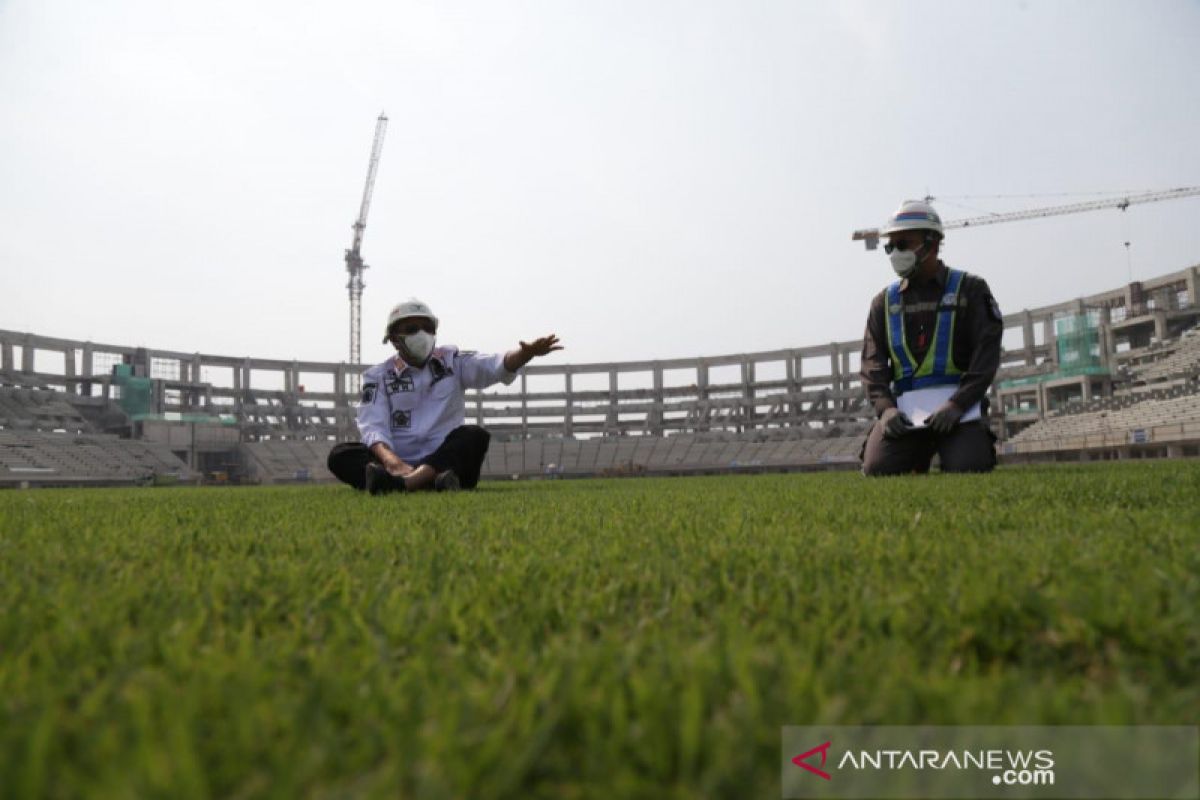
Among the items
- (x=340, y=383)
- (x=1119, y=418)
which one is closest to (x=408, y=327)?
(x=1119, y=418)

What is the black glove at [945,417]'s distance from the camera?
18.7 ft

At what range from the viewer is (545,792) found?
0.68m

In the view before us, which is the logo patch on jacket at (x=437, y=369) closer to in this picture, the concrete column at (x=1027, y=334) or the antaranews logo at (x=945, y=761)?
the antaranews logo at (x=945, y=761)

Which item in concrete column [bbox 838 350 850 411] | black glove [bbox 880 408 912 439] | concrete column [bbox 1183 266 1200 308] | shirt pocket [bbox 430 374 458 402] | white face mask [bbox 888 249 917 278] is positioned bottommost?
black glove [bbox 880 408 912 439]

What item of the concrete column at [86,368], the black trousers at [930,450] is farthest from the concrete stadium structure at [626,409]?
the black trousers at [930,450]

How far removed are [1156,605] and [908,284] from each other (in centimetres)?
519

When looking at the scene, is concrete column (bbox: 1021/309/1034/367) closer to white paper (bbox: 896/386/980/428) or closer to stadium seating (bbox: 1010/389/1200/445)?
stadium seating (bbox: 1010/389/1200/445)

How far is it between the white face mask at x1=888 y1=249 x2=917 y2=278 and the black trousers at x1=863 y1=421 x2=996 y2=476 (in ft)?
3.83

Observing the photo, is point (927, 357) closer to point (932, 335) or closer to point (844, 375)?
point (932, 335)

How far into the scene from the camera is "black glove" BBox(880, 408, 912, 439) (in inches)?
233

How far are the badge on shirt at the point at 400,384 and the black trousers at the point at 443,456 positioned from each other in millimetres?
476

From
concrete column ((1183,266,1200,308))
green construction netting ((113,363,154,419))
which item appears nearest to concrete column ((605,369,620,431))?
green construction netting ((113,363,154,419))

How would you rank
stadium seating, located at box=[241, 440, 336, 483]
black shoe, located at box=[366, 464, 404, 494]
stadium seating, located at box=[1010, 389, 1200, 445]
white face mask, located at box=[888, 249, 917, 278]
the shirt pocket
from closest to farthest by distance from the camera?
black shoe, located at box=[366, 464, 404, 494]
white face mask, located at box=[888, 249, 917, 278]
the shirt pocket
stadium seating, located at box=[1010, 389, 1200, 445]
stadium seating, located at box=[241, 440, 336, 483]

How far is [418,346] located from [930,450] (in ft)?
13.1
